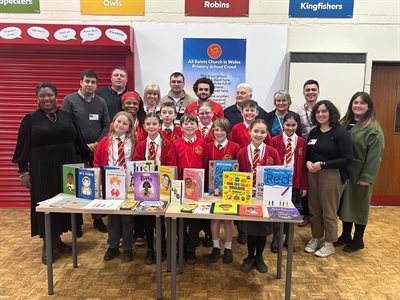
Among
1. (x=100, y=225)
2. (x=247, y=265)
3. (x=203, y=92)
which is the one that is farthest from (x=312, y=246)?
(x=100, y=225)

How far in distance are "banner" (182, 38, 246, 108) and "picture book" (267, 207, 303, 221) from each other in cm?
248

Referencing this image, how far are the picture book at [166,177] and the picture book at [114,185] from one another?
299 millimetres

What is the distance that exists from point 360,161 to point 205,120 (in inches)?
62.7

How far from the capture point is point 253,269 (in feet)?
9.71

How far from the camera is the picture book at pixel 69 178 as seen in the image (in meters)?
2.62

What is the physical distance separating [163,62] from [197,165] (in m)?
2.16

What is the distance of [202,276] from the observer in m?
2.84

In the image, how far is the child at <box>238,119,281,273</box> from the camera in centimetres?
268

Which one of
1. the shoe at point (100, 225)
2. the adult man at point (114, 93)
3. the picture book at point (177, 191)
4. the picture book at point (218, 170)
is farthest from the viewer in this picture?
the shoe at point (100, 225)

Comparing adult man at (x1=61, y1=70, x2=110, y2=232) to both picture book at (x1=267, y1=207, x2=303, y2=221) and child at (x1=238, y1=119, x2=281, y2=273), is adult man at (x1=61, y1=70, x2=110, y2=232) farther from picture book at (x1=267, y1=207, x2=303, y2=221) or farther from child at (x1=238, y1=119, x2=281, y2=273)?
picture book at (x1=267, y1=207, x2=303, y2=221)

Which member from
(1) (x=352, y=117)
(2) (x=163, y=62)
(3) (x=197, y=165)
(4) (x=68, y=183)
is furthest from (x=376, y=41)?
(4) (x=68, y=183)

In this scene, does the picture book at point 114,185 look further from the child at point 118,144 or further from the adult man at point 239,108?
the adult man at point 239,108

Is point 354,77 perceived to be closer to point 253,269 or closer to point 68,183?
point 253,269

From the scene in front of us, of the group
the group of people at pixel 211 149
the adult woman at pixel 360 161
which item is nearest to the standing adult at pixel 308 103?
the group of people at pixel 211 149
